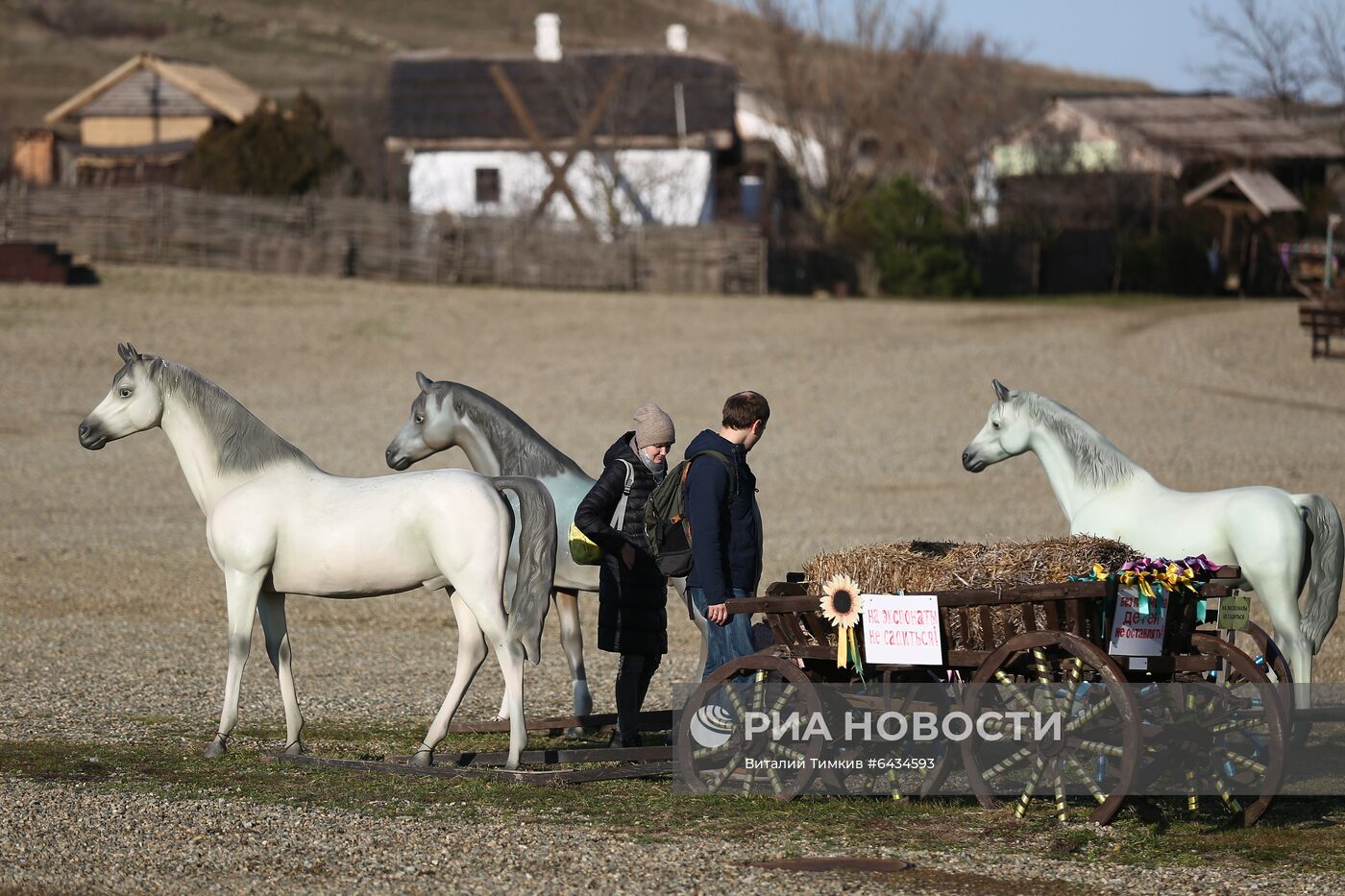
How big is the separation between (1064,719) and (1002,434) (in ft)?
11.8

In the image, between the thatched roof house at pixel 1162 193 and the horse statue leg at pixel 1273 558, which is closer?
the horse statue leg at pixel 1273 558

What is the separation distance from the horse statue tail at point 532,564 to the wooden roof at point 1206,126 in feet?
145

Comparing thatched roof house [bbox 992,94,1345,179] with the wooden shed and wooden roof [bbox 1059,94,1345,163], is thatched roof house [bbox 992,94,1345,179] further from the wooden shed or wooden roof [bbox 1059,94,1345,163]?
the wooden shed

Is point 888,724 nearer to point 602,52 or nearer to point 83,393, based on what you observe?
point 83,393

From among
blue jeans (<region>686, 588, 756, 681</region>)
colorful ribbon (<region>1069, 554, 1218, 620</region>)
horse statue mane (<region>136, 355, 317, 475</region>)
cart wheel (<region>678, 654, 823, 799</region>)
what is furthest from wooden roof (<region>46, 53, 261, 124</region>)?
colorful ribbon (<region>1069, 554, 1218, 620</region>)

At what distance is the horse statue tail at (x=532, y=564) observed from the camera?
313 inches

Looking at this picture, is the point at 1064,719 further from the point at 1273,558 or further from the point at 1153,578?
the point at 1273,558

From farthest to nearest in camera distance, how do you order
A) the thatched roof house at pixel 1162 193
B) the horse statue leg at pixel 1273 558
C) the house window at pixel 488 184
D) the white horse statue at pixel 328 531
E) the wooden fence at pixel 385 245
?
the house window at pixel 488 184 < the thatched roof house at pixel 1162 193 < the wooden fence at pixel 385 245 < the horse statue leg at pixel 1273 558 < the white horse statue at pixel 328 531

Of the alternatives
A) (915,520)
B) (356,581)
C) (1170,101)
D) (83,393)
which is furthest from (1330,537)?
(1170,101)

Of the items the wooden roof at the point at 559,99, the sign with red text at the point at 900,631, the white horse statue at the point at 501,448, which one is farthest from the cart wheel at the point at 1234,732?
the wooden roof at the point at 559,99

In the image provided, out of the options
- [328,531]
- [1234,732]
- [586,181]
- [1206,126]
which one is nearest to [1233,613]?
[1234,732]

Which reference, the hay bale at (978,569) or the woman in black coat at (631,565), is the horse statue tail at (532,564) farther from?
the hay bale at (978,569)

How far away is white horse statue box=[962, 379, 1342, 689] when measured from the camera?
8.70 m

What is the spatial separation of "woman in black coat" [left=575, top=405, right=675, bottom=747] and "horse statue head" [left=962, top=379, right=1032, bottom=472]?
7.88 feet
